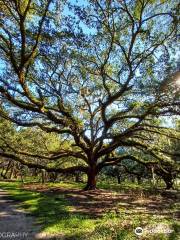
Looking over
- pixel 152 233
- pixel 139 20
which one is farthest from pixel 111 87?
pixel 152 233

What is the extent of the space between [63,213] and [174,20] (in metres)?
8.76

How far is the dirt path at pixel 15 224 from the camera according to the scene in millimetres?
9586

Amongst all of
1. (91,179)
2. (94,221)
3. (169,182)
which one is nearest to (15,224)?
(94,221)

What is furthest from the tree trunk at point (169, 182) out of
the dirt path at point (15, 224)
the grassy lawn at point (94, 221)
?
the dirt path at point (15, 224)

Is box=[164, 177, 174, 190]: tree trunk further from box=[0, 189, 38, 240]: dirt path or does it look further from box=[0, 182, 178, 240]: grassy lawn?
box=[0, 189, 38, 240]: dirt path

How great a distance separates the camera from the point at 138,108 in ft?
55.9

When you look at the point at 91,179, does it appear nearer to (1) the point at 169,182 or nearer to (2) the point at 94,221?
(1) the point at 169,182

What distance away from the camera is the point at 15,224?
11.1 metres

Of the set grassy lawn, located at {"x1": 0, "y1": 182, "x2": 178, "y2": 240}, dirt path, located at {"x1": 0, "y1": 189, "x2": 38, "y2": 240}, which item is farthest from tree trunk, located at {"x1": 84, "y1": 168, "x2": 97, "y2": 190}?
dirt path, located at {"x1": 0, "y1": 189, "x2": 38, "y2": 240}

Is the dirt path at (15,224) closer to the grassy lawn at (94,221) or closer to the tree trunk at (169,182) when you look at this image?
the grassy lawn at (94,221)

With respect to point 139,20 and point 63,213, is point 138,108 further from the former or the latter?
point 63,213

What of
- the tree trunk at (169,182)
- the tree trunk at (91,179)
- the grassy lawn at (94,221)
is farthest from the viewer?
the tree trunk at (169,182)

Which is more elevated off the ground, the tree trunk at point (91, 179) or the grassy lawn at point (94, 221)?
the tree trunk at point (91, 179)

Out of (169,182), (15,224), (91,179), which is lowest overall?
(15,224)
